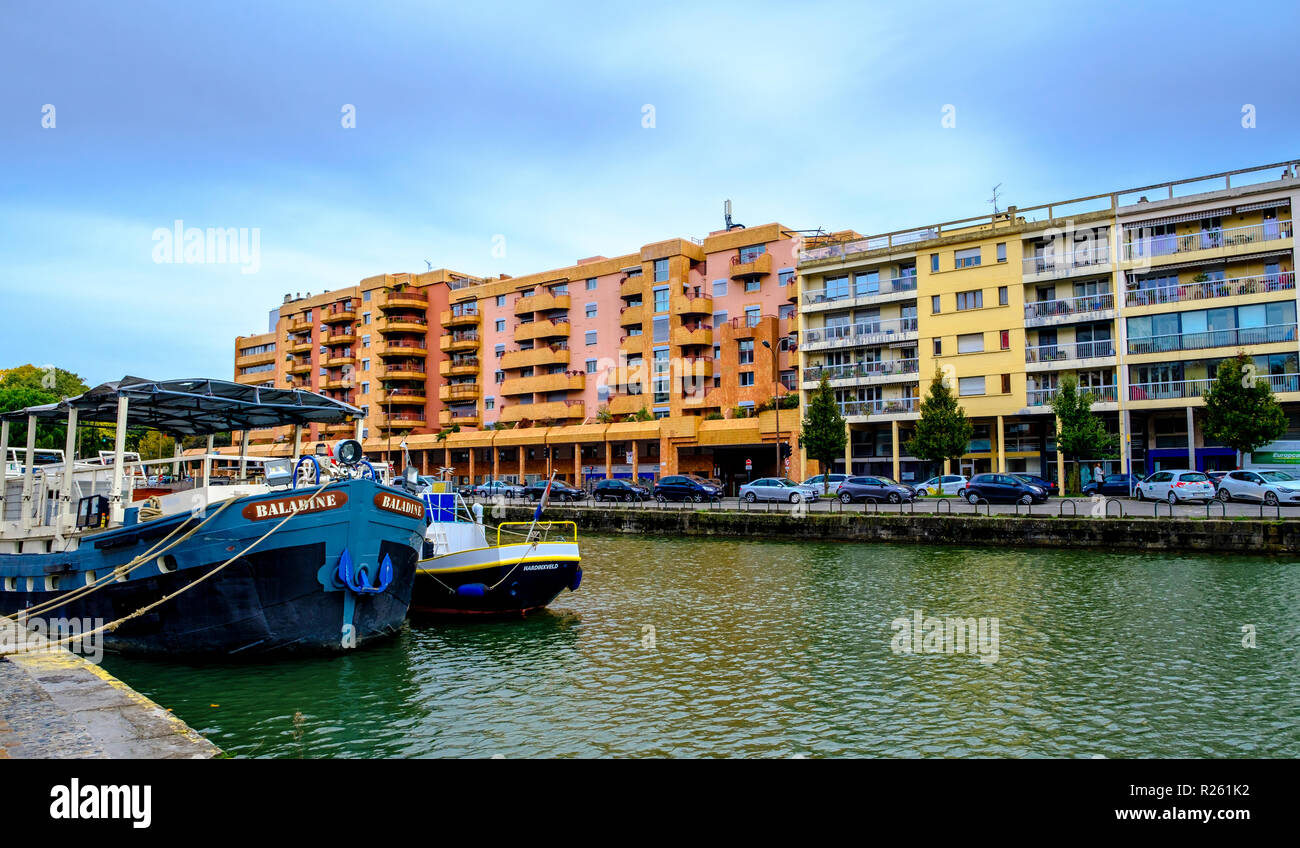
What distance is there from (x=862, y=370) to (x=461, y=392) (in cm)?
4108

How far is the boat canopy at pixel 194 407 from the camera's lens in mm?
Result: 15906

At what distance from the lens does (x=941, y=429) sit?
4897cm

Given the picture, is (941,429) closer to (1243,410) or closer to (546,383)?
(1243,410)

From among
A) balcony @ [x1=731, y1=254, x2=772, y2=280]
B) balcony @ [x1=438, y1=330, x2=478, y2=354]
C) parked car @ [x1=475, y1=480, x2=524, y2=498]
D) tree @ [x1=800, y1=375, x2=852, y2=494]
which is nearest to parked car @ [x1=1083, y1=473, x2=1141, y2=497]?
tree @ [x1=800, y1=375, x2=852, y2=494]

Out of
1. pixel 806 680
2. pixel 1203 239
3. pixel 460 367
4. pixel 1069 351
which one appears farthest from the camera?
pixel 460 367

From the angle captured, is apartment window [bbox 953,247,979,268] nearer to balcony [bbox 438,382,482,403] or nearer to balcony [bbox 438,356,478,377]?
Answer: balcony [bbox 438,382,482,403]

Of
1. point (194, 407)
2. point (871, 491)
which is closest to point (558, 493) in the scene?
point (871, 491)

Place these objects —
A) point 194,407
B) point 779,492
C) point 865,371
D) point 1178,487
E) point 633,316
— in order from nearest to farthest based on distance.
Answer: point 194,407 < point 1178,487 < point 779,492 < point 865,371 < point 633,316

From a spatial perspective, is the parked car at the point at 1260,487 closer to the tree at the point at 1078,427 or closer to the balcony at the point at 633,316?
the tree at the point at 1078,427
